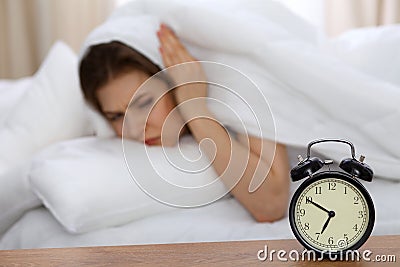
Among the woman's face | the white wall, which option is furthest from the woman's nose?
the white wall

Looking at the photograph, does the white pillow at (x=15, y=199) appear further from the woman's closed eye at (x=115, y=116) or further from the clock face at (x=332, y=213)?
the clock face at (x=332, y=213)

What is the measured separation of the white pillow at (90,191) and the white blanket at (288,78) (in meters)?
0.21

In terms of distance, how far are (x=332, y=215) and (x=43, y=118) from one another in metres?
1.15

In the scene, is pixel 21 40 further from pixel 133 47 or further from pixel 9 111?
pixel 133 47

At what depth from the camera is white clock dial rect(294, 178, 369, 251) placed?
85cm

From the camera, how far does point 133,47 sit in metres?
1.49

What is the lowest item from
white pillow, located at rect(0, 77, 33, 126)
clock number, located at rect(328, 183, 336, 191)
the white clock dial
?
white pillow, located at rect(0, 77, 33, 126)

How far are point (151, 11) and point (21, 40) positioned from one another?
1.31 metres

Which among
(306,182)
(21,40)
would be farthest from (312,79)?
(21,40)

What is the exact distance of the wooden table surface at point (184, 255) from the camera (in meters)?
0.83

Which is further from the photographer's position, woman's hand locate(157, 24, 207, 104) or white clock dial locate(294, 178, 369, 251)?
woman's hand locate(157, 24, 207, 104)

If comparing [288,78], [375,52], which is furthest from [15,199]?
[375,52]

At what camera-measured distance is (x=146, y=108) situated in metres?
1.18

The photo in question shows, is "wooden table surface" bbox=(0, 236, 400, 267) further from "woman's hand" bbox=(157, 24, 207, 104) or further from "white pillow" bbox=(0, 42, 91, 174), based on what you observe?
"white pillow" bbox=(0, 42, 91, 174)
